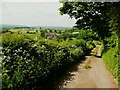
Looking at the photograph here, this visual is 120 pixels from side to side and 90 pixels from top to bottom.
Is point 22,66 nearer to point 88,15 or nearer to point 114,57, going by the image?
point 114,57

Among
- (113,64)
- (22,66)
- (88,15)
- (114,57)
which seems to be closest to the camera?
(22,66)

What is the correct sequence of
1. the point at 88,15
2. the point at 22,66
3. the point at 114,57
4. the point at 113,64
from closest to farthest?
the point at 22,66 < the point at 114,57 < the point at 113,64 < the point at 88,15

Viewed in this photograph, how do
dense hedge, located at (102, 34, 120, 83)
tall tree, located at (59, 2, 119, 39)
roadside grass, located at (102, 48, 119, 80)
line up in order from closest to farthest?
dense hedge, located at (102, 34, 120, 83) → roadside grass, located at (102, 48, 119, 80) → tall tree, located at (59, 2, 119, 39)

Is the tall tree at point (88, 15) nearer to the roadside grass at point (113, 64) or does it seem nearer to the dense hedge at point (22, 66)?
the roadside grass at point (113, 64)

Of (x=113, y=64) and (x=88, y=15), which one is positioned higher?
(x=88, y=15)

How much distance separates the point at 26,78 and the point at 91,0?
16.7 meters

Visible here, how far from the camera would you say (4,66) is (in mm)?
8258

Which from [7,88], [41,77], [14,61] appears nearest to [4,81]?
[7,88]

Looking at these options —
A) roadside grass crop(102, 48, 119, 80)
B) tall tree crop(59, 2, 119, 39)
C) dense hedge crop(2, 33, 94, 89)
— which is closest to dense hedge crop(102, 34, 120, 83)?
roadside grass crop(102, 48, 119, 80)

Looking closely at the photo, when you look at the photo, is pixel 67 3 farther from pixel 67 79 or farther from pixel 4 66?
pixel 4 66

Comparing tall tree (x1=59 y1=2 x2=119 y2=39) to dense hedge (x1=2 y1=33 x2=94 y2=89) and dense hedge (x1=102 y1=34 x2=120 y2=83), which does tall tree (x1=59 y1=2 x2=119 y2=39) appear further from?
dense hedge (x1=2 y1=33 x2=94 y2=89)

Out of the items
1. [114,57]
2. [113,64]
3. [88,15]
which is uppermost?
[88,15]

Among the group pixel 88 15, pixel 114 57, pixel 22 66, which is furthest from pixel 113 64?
pixel 88 15

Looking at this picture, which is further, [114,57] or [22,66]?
[114,57]
